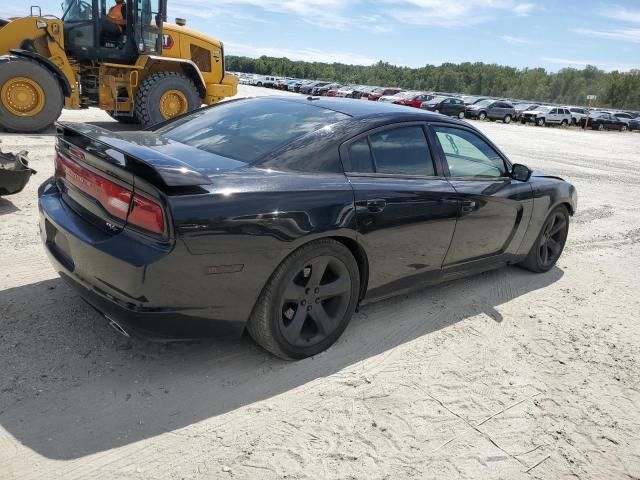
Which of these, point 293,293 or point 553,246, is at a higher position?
point 293,293

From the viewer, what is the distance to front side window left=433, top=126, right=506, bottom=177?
156 inches

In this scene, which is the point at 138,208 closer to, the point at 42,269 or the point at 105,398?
the point at 105,398

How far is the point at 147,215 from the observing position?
254 cm

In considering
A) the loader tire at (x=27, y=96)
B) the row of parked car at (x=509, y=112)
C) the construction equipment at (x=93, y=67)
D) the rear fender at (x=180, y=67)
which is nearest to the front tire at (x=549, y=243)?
the construction equipment at (x=93, y=67)

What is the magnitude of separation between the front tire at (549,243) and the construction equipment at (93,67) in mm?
8136

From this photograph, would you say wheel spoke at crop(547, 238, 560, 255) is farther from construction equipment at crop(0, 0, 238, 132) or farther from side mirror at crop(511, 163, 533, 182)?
construction equipment at crop(0, 0, 238, 132)

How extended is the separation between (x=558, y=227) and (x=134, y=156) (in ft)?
13.8

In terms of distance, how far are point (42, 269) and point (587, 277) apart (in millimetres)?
4909

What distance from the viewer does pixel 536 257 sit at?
5.06 metres

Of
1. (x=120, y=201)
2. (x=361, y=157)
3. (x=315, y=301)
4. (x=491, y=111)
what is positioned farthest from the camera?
(x=491, y=111)

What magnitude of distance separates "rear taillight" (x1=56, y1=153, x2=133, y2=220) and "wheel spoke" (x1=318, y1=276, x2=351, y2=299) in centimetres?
118

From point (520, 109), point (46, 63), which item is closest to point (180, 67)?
point (46, 63)

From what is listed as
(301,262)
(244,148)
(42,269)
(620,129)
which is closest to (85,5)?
(42,269)

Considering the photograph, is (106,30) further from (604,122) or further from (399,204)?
(604,122)
